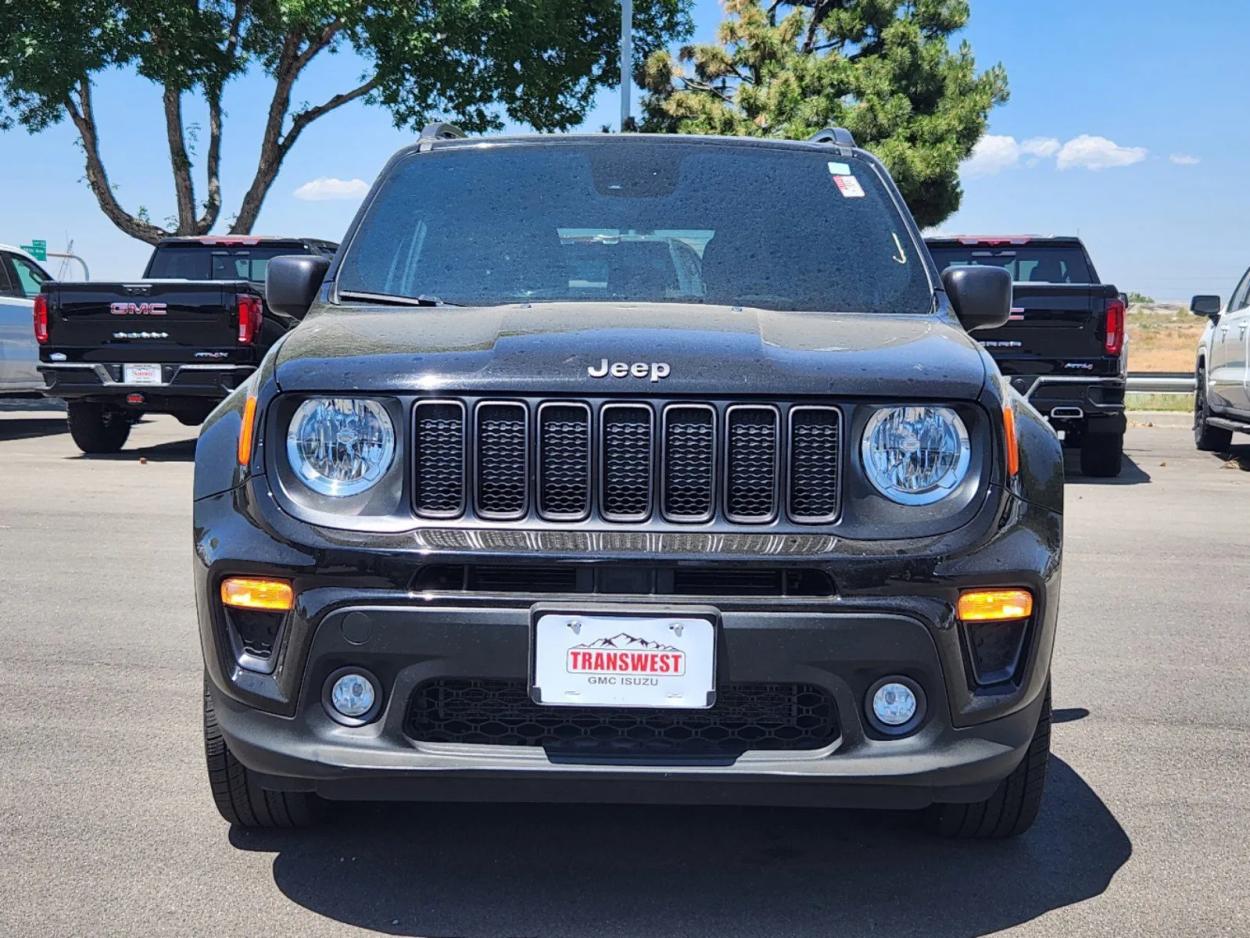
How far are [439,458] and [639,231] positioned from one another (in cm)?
138

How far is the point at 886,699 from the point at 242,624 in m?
1.37

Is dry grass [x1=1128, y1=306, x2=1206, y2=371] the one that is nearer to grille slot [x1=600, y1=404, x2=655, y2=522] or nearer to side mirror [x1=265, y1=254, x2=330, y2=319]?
side mirror [x1=265, y1=254, x2=330, y2=319]

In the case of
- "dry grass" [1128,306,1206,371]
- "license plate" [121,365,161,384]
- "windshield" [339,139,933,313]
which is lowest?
"dry grass" [1128,306,1206,371]

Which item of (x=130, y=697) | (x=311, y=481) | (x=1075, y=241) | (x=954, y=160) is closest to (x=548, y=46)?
(x=954, y=160)

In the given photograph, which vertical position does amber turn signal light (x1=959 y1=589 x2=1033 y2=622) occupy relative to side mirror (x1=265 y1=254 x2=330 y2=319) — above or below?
below

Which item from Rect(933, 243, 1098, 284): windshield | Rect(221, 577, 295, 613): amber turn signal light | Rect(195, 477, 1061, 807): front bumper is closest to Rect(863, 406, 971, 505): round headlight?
Rect(195, 477, 1061, 807): front bumper

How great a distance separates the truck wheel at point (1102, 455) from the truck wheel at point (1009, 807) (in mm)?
9106

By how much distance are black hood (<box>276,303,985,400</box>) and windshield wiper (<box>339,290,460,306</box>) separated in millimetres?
277

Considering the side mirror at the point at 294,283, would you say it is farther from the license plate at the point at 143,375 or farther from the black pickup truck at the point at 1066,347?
the license plate at the point at 143,375

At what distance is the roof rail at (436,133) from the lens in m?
4.71

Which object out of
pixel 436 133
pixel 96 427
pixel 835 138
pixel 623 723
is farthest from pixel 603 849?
pixel 96 427

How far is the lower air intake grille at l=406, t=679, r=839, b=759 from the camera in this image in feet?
10.1

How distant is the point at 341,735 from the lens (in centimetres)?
307

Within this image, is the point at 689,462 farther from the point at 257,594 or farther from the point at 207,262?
the point at 207,262
